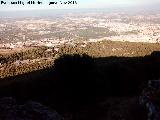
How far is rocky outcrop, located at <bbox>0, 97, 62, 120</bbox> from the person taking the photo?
26.2 m

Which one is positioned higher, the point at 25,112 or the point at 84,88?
the point at 25,112

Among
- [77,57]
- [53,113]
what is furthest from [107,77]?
[53,113]

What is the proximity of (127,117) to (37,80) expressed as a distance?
4377 cm

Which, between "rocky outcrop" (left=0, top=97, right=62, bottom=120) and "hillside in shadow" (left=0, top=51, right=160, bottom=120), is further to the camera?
"hillside in shadow" (left=0, top=51, right=160, bottom=120)

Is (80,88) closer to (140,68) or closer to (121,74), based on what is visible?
(121,74)

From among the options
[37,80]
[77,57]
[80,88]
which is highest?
[77,57]

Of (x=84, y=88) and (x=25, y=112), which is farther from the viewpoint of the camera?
(x=84, y=88)

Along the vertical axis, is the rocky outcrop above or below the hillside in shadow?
above

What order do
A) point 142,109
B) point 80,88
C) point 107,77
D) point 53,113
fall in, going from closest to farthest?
point 53,113
point 142,109
point 80,88
point 107,77

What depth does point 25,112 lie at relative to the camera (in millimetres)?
27078

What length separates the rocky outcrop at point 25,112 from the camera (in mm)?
26219

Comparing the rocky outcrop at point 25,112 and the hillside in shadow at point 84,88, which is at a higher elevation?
the rocky outcrop at point 25,112

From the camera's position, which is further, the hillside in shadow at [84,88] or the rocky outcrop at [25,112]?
the hillside in shadow at [84,88]

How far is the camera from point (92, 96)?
190 ft
